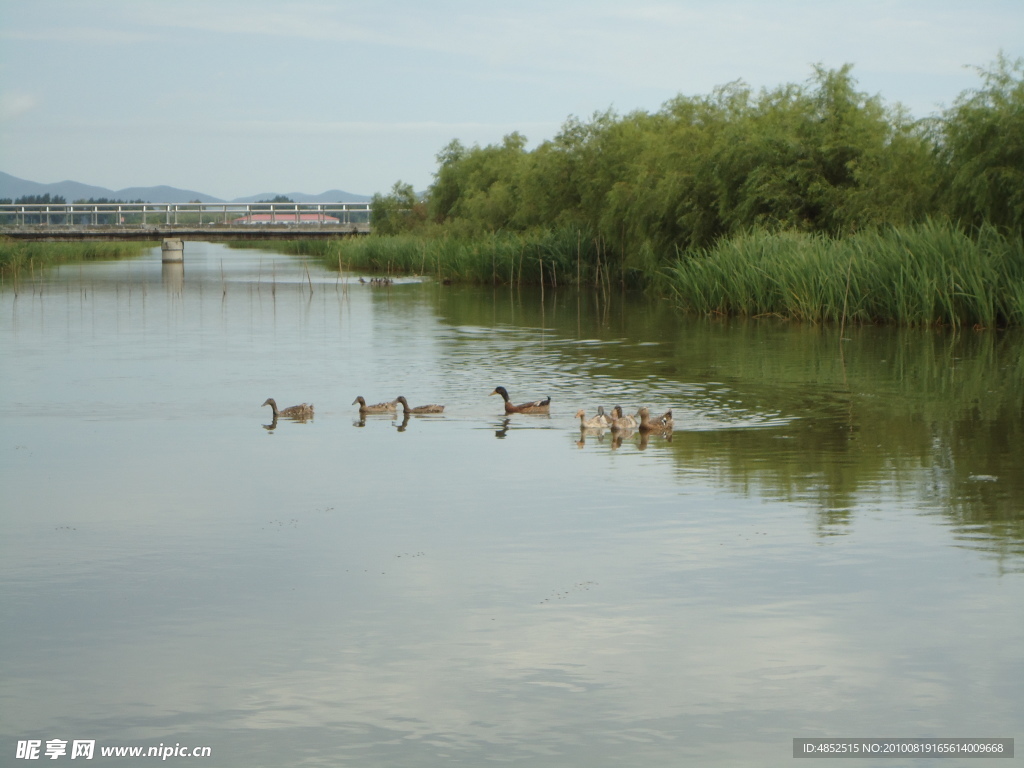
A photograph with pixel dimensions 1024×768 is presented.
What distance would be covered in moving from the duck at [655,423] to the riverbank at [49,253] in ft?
152

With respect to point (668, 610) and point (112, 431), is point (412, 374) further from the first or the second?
point (668, 610)

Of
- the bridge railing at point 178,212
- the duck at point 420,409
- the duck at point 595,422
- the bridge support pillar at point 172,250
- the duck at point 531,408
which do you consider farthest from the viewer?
the bridge railing at point 178,212

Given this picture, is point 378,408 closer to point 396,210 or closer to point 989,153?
point 989,153

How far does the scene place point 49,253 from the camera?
77.2m

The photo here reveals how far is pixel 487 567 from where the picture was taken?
8461 mm

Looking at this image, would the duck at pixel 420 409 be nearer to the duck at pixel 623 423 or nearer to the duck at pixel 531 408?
the duck at pixel 531 408

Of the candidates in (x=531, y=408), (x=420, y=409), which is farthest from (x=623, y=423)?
(x=420, y=409)

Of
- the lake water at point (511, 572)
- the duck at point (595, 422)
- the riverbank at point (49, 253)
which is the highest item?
the riverbank at point (49, 253)

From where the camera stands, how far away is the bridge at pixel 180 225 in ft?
288

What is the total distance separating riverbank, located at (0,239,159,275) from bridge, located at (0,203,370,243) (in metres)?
1.47

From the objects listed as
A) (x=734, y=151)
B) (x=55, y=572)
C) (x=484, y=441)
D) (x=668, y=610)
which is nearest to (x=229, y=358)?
(x=484, y=441)

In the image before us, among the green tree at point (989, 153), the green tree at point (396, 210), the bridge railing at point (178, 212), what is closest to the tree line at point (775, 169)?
the green tree at point (989, 153)

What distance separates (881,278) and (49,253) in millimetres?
61365

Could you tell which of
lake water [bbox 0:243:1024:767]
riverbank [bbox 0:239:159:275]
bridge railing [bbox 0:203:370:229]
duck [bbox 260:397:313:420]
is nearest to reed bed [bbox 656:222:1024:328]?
lake water [bbox 0:243:1024:767]
